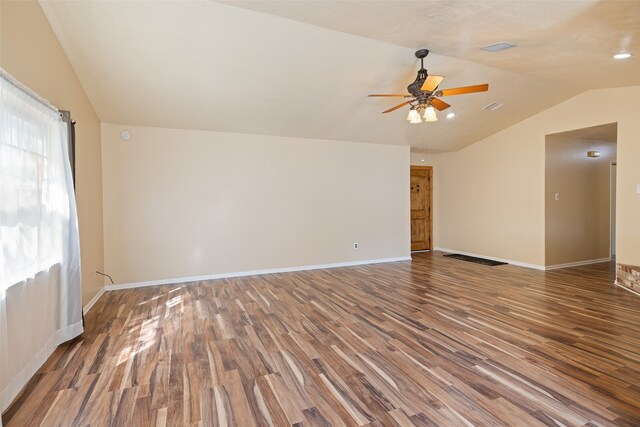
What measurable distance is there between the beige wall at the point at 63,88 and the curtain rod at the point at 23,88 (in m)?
0.10

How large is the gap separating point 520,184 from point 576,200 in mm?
1133

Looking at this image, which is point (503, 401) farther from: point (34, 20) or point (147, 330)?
point (34, 20)

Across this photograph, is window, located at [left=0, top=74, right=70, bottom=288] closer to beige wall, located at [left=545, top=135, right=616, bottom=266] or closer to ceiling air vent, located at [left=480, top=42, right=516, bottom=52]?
ceiling air vent, located at [left=480, top=42, right=516, bottom=52]

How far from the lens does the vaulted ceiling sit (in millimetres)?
2811

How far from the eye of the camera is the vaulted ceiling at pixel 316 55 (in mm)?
2811

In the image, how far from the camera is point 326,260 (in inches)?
247

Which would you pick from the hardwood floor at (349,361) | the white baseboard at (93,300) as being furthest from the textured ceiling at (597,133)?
the white baseboard at (93,300)

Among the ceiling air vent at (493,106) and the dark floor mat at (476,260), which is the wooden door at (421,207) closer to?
the dark floor mat at (476,260)

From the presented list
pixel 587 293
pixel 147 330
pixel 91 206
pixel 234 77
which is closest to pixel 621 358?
pixel 587 293

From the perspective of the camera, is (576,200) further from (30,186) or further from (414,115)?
(30,186)

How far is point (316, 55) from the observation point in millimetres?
3609

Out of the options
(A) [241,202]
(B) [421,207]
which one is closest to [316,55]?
(A) [241,202]

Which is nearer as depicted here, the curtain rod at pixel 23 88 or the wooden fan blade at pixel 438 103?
the curtain rod at pixel 23 88

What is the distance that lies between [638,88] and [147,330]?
23.3ft
